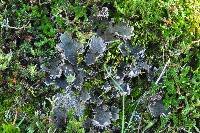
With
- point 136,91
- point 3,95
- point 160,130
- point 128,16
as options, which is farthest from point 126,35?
point 3,95

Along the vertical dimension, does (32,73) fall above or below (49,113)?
above

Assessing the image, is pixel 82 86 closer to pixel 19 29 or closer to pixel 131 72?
pixel 131 72

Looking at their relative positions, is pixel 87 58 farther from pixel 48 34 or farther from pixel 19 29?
pixel 19 29

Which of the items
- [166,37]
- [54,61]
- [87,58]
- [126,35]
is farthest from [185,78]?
[54,61]

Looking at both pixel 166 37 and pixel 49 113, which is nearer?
pixel 49 113

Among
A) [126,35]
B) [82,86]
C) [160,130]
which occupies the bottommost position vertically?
[160,130]

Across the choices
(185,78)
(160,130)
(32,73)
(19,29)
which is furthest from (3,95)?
(185,78)

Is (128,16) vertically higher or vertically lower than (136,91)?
higher

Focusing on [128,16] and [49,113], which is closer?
[49,113]

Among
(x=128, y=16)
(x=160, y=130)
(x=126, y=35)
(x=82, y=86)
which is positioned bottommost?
(x=160, y=130)
